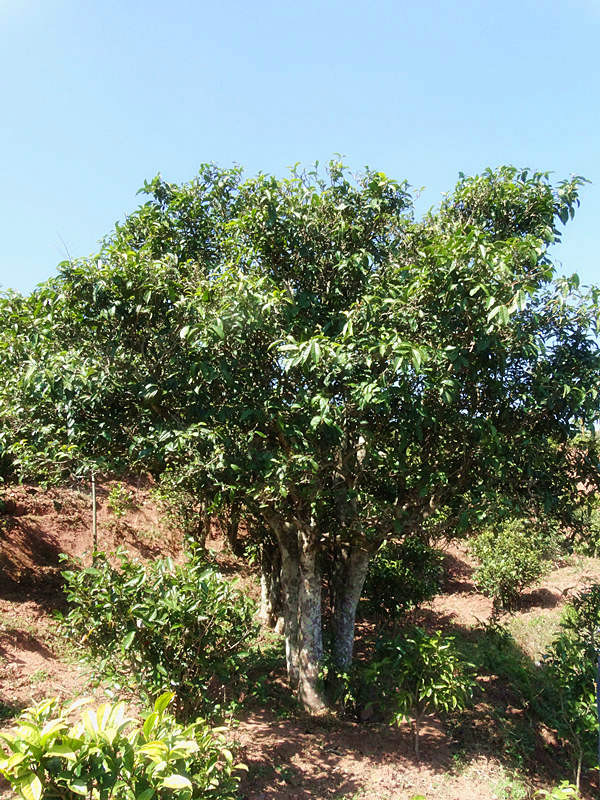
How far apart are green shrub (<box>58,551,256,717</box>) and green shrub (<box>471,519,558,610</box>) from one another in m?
8.54

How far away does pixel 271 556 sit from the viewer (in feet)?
29.9

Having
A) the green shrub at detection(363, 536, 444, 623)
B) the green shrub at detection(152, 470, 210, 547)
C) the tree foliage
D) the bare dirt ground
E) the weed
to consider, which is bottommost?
the weed

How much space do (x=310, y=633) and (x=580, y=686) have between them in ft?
10.0

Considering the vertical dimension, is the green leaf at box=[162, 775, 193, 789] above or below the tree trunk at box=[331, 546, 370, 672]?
below

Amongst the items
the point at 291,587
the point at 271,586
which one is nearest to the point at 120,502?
the point at 271,586

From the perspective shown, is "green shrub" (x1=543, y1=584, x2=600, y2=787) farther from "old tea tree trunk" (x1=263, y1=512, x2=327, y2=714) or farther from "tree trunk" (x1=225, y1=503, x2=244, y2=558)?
"tree trunk" (x1=225, y1=503, x2=244, y2=558)

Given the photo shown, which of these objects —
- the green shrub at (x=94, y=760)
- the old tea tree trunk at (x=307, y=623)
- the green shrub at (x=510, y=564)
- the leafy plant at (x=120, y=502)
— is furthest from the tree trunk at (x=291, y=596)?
the leafy plant at (x=120, y=502)

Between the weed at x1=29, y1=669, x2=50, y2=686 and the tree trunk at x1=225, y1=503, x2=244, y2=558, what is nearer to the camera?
the weed at x1=29, y1=669, x2=50, y2=686

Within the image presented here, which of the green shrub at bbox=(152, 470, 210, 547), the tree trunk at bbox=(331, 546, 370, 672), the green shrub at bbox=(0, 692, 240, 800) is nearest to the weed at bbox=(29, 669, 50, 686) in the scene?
the green shrub at bbox=(152, 470, 210, 547)

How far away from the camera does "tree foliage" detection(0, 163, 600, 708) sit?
493 centimetres

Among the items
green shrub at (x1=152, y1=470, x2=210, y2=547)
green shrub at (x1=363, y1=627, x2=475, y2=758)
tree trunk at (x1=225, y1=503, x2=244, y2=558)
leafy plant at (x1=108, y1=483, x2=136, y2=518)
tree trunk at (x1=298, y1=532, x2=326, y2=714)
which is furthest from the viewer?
leafy plant at (x1=108, y1=483, x2=136, y2=518)

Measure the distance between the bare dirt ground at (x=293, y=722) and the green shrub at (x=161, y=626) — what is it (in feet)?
2.11

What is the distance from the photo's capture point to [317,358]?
437cm

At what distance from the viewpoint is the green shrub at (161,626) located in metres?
4.43
